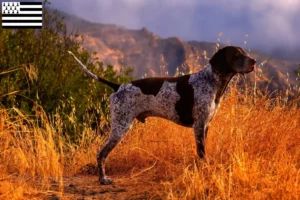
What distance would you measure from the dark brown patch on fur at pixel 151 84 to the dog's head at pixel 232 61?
21.9 inches

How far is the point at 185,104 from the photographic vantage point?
5.98 metres

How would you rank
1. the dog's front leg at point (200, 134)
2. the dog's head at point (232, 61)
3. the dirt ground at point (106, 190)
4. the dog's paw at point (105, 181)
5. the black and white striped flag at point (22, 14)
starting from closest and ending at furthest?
the dirt ground at point (106, 190) → the dog's head at point (232, 61) → the dog's front leg at point (200, 134) → the dog's paw at point (105, 181) → the black and white striped flag at point (22, 14)

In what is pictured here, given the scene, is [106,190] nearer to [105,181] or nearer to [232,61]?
[105,181]

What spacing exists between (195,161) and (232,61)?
1338 millimetres

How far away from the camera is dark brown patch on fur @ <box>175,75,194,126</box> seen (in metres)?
5.96

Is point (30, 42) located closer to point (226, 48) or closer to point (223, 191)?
point (226, 48)

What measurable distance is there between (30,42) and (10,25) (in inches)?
32.0

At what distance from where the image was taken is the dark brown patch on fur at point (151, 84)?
604 cm

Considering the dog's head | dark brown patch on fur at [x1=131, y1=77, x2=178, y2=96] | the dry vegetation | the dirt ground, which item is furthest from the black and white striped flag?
the dog's head

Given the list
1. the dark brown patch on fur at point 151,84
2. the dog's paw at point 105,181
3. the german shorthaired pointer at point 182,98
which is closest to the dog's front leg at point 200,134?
the german shorthaired pointer at point 182,98

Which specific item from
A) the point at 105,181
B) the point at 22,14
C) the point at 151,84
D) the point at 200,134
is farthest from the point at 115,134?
the point at 22,14

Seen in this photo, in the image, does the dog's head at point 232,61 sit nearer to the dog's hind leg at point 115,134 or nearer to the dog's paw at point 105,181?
the dog's hind leg at point 115,134

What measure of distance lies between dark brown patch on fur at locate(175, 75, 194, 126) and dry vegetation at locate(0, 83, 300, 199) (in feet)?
1.70

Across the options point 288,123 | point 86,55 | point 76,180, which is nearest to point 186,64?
point 288,123
